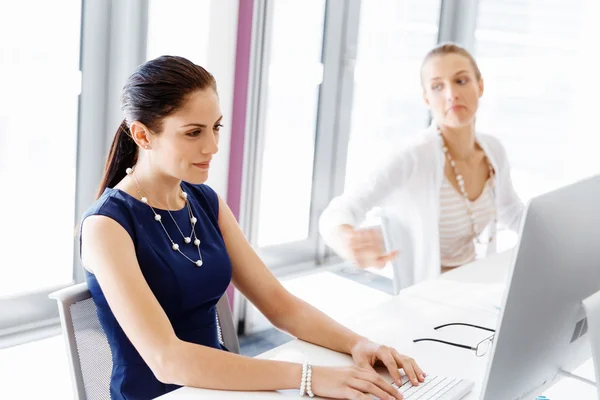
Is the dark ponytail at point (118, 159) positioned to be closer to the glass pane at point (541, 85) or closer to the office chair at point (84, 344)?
the office chair at point (84, 344)

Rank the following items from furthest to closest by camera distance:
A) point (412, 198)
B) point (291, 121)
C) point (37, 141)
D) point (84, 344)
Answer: point (291, 121), point (37, 141), point (412, 198), point (84, 344)

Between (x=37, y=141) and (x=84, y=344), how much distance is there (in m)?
1.46

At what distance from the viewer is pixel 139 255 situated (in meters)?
1.58

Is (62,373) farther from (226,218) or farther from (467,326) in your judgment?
(467,326)

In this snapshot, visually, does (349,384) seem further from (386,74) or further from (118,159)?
(386,74)

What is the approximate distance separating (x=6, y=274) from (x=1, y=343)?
0.84 ft

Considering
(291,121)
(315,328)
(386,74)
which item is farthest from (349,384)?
(386,74)

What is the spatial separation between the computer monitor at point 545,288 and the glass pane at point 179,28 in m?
2.03

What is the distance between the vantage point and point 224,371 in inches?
54.4

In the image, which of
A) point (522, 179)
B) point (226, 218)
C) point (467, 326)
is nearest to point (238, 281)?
point (226, 218)

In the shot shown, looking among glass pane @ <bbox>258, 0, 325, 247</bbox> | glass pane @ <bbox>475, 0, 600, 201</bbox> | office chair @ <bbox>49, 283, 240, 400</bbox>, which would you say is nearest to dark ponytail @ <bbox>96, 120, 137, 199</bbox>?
office chair @ <bbox>49, 283, 240, 400</bbox>

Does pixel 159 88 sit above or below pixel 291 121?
above

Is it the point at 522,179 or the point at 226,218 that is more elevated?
the point at 226,218

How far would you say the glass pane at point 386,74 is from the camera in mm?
4273
